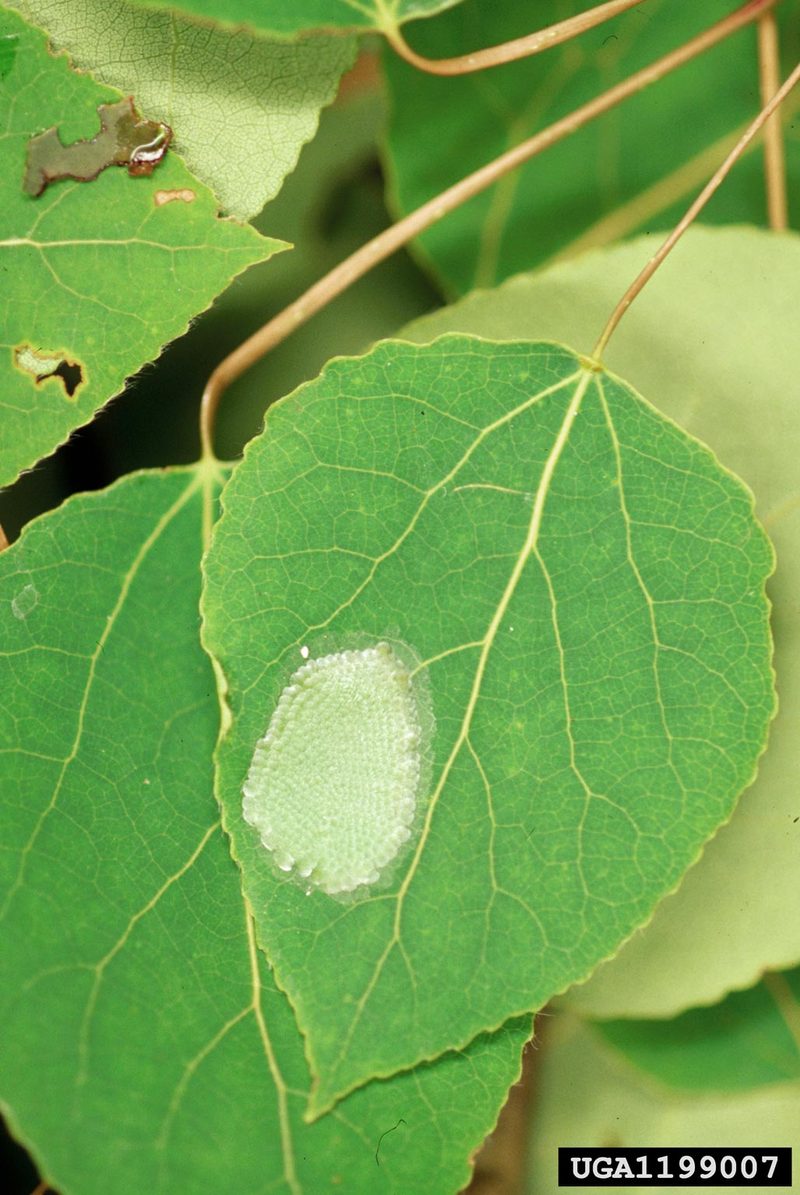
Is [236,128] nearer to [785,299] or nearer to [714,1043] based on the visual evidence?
[785,299]

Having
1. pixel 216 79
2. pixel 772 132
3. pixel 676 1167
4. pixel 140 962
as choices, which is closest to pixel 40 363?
pixel 216 79

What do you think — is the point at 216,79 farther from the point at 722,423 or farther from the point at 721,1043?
the point at 721,1043

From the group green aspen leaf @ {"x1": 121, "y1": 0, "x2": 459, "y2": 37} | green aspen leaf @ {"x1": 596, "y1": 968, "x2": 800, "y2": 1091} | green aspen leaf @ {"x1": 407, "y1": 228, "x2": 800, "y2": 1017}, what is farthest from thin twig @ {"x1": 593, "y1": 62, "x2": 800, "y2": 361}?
green aspen leaf @ {"x1": 596, "y1": 968, "x2": 800, "y2": 1091}

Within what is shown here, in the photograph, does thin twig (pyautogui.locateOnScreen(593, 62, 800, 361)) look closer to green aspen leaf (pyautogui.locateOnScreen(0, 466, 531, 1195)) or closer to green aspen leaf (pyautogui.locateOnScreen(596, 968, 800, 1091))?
green aspen leaf (pyautogui.locateOnScreen(0, 466, 531, 1195))

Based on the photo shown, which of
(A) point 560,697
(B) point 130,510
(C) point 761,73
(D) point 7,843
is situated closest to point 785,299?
(C) point 761,73

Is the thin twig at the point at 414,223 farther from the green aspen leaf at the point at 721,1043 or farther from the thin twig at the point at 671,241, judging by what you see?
the green aspen leaf at the point at 721,1043
